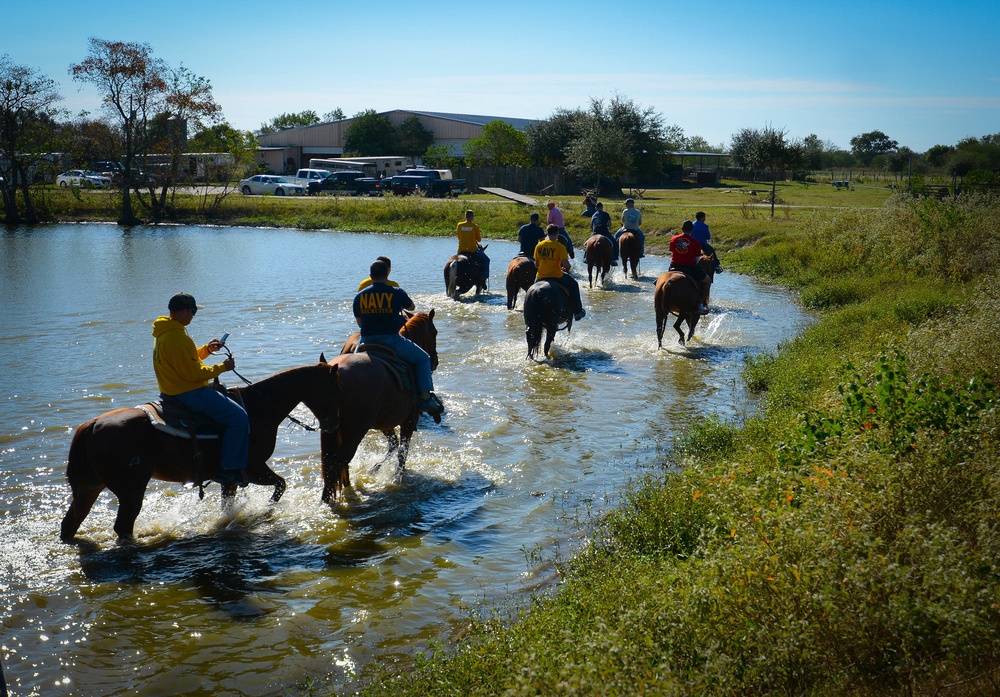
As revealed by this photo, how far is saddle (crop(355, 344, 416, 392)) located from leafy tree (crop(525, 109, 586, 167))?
187ft

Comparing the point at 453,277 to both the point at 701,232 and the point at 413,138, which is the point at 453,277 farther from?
the point at 413,138

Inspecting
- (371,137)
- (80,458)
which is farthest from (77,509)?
(371,137)

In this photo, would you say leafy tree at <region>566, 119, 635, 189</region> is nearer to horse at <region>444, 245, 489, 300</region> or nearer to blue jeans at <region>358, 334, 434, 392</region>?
horse at <region>444, 245, 489, 300</region>

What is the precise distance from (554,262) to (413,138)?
70405 millimetres

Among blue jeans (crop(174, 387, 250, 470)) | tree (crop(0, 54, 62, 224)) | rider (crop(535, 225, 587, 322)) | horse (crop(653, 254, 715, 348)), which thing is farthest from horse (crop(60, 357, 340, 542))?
tree (crop(0, 54, 62, 224))

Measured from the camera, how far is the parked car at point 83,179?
5355 cm

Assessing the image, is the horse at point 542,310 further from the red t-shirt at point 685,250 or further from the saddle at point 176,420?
the saddle at point 176,420

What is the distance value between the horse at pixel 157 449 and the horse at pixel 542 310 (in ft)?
23.3

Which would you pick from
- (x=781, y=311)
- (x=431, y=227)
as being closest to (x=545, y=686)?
(x=781, y=311)

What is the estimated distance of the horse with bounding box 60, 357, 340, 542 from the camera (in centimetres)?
694

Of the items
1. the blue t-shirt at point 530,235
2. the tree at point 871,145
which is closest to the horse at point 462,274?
the blue t-shirt at point 530,235

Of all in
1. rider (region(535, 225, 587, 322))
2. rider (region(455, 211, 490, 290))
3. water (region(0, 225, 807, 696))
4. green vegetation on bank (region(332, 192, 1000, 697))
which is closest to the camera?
→ green vegetation on bank (region(332, 192, 1000, 697))

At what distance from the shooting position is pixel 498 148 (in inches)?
2638

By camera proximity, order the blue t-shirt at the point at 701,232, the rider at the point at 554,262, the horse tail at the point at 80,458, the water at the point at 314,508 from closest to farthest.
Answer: the water at the point at 314,508
the horse tail at the point at 80,458
the rider at the point at 554,262
the blue t-shirt at the point at 701,232
